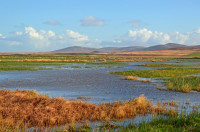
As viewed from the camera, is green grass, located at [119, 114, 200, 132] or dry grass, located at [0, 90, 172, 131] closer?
green grass, located at [119, 114, 200, 132]

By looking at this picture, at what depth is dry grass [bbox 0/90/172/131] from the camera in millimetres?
12406

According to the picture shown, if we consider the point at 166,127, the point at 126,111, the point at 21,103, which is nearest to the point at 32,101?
the point at 21,103

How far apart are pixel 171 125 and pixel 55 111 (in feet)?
19.1

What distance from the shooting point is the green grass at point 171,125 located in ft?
35.3

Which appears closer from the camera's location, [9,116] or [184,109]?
[9,116]

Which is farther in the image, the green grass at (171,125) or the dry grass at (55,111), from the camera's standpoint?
the dry grass at (55,111)

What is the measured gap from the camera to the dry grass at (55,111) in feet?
40.7

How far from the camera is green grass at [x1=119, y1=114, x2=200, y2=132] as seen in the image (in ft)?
35.3

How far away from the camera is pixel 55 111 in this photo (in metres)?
13.5

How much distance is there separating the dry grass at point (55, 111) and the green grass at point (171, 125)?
213 cm

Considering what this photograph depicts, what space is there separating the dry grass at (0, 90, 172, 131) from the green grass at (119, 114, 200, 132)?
2.13 metres

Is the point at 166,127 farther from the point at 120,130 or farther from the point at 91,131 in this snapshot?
the point at 91,131

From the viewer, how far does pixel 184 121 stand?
12.0m

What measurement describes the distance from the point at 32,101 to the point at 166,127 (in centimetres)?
762
